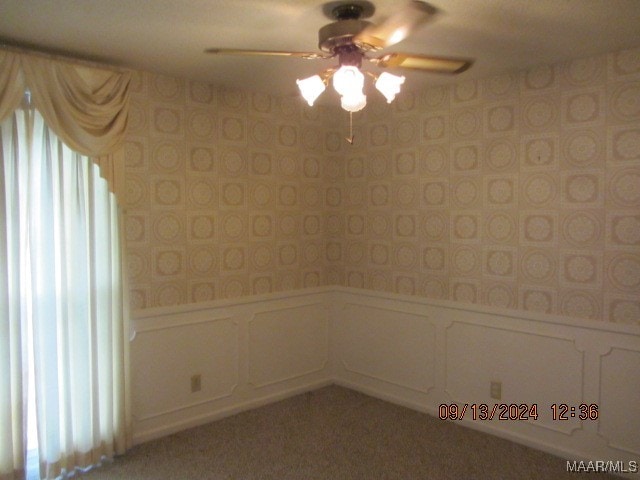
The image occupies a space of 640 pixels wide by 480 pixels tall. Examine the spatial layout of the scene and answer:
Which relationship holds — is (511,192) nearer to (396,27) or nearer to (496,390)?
(496,390)

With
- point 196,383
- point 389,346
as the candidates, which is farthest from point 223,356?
point 389,346

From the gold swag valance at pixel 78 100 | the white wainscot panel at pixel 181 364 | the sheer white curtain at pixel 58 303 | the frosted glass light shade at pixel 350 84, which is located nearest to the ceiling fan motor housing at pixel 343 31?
the frosted glass light shade at pixel 350 84

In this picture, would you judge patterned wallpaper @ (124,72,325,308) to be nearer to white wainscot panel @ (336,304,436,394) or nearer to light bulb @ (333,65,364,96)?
white wainscot panel @ (336,304,436,394)

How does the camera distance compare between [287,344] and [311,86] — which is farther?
[287,344]

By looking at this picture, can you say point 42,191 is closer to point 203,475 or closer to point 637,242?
point 203,475

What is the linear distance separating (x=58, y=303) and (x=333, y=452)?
1.88m

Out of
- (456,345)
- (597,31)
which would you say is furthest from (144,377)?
(597,31)

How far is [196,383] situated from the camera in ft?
11.6

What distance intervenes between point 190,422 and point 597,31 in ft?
11.3

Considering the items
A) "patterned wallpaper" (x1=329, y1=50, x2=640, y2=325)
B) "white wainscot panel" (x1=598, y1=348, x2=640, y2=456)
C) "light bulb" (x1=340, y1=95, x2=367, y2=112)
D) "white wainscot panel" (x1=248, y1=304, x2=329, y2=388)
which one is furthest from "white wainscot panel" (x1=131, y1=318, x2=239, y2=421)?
"white wainscot panel" (x1=598, y1=348, x2=640, y2=456)

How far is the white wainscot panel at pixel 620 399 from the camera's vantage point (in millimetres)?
2783

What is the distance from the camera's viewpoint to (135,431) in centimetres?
321

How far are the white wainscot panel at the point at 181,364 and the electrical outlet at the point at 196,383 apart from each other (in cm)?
2

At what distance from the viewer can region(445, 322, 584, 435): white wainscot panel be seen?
303 centimetres
